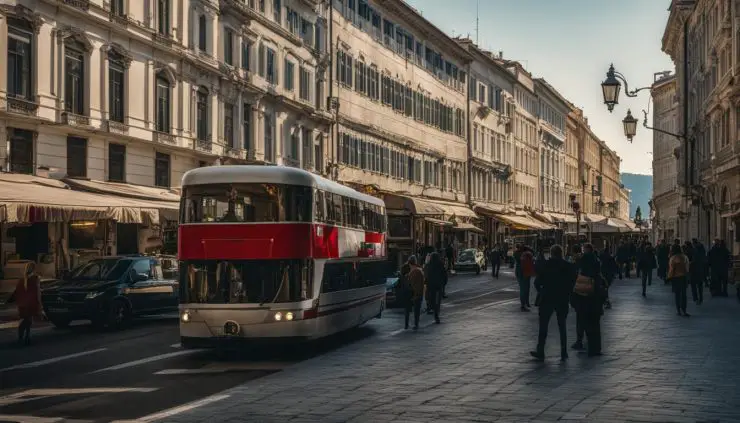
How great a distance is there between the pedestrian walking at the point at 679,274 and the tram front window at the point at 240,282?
11388 mm

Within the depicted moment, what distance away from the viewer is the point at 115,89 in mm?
38250

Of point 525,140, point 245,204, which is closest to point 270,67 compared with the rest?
point 245,204

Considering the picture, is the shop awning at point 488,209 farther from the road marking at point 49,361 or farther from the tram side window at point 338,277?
the road marking at point 49,361

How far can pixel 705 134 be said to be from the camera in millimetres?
58312

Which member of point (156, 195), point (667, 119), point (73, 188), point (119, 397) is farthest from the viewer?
point (667, 119)

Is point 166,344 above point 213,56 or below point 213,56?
below

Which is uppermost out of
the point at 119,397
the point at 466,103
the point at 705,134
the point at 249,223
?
the point at 466,103

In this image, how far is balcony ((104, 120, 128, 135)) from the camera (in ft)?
122

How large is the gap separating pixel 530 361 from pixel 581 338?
234 centimetres

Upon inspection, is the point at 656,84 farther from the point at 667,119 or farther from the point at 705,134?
the point at 705,134

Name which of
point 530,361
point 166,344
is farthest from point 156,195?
point 530,361

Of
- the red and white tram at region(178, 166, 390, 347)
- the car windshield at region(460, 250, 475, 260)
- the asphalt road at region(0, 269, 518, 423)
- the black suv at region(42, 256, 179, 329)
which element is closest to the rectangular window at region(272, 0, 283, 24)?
the car windshield at region(460, 250, 475, 260)

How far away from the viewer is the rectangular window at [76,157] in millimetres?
35469

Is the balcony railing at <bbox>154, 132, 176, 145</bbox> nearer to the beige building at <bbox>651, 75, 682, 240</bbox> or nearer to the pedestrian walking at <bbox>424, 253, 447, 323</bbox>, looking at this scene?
the pedestrian walking at <bbox>424, 253, 447, 323</bbox>
